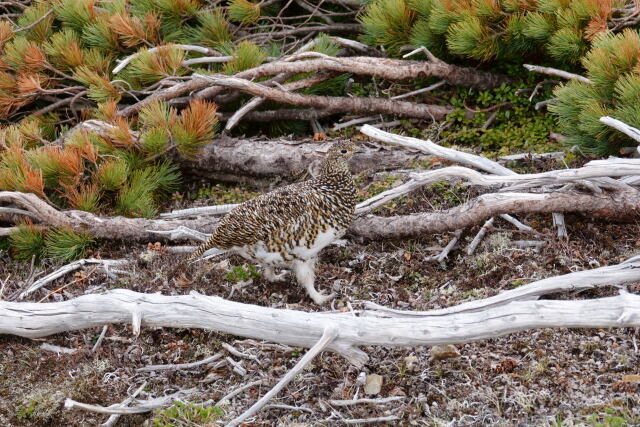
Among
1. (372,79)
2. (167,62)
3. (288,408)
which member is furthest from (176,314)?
(372,79)

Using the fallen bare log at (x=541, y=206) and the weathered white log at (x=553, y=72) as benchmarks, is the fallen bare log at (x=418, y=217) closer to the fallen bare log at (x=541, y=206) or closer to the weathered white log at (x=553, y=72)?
the fallen bare log at (x=541, y=206)

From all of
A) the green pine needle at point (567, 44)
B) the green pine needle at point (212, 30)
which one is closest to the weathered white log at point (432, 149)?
the green pine needle at point (567, 44)

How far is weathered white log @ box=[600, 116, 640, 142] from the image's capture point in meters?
4.29

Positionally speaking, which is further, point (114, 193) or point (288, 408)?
point (114, 193)

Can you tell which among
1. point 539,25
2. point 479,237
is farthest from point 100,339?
point 539,25

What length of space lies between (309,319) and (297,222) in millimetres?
762

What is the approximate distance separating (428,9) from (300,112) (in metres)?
1.33

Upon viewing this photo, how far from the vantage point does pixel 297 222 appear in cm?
436

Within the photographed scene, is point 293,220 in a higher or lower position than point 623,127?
lower

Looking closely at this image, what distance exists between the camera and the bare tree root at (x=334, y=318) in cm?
347

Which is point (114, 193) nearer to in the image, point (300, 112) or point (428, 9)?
point (300, 112)

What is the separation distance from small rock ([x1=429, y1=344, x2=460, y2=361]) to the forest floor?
3 cm

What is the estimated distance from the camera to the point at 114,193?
19.3 feet

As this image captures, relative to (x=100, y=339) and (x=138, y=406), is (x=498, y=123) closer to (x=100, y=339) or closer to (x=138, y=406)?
(x=100, y=339)
